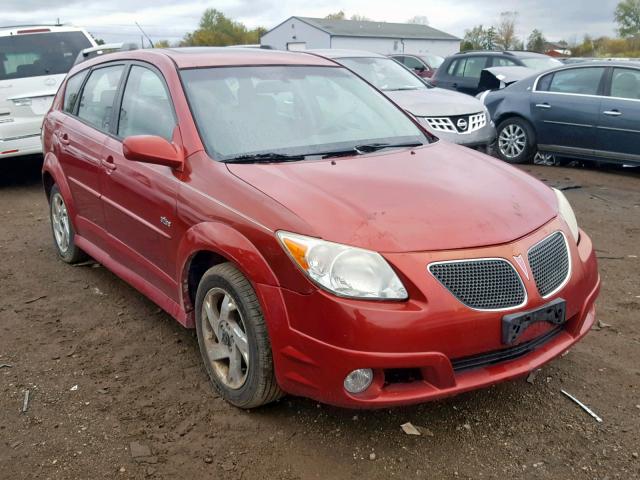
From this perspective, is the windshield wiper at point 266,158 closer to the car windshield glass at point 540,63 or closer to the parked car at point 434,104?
the parked car at point 434,104

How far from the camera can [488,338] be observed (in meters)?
2.56

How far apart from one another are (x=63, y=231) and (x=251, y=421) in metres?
2.99

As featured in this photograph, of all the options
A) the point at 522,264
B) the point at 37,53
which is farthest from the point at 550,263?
the point at 37,53

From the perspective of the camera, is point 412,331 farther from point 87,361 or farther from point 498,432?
point 87,361

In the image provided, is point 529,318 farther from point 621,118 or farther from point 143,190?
point 621,118

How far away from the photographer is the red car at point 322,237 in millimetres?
2506

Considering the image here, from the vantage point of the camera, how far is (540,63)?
1295 cm

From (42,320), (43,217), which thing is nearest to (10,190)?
(43,217)

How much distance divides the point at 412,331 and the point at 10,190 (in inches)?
288

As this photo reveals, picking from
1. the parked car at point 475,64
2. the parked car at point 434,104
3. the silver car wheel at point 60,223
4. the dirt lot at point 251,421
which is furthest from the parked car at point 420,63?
the dirt lot at point 251,421

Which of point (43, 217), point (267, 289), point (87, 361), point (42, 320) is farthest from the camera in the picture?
point (43, 217)

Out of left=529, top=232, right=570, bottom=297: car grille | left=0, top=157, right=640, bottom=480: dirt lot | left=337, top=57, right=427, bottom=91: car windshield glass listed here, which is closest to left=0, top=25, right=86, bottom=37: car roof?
left=337, top=57, right=427, bottom=91: car windshield glass

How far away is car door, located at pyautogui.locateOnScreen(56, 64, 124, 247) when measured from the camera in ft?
13.8

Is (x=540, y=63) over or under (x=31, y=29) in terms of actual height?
under
